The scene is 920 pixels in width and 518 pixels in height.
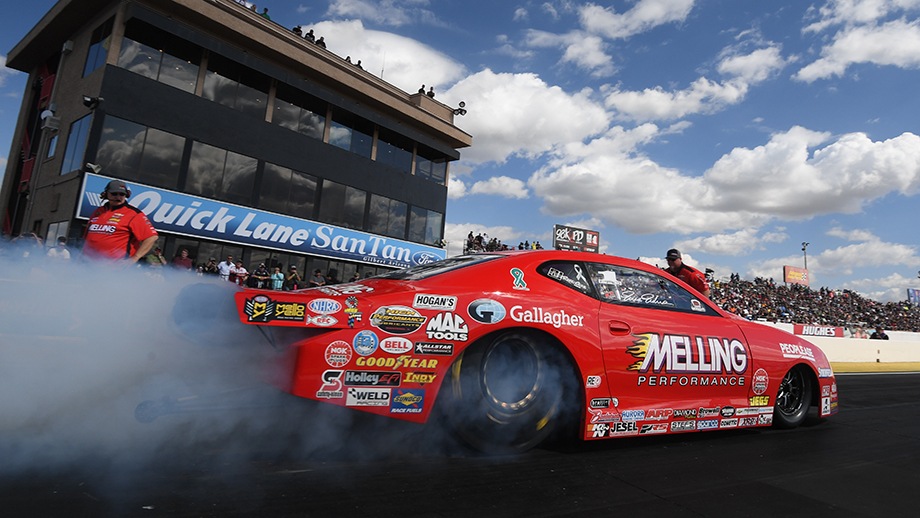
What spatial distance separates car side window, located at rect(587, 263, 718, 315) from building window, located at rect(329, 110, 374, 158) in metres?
16.2

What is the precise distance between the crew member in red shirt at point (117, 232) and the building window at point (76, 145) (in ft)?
35.9

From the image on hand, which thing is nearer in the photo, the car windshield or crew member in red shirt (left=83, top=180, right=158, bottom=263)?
the car windshield

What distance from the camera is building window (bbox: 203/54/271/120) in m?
14.9

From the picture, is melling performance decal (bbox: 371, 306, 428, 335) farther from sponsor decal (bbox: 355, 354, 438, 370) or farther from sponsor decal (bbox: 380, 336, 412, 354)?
sponsor decal (bbox: 355, 354, 438, 370)

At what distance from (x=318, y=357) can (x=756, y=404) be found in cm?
342

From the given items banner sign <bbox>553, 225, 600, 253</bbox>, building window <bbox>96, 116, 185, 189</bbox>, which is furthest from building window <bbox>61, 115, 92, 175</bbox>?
banner sign <bbox>553, 225, 600, 253</bbox>

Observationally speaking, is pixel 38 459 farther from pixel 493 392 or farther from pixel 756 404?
pixel 756 404

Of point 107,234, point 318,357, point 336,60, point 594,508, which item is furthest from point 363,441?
point 336,60

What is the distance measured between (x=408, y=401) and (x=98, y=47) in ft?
53.5

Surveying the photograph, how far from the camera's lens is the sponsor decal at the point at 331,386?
249cm

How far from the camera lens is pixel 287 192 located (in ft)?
53.7

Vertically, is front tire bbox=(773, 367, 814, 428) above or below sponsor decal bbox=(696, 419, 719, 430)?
above

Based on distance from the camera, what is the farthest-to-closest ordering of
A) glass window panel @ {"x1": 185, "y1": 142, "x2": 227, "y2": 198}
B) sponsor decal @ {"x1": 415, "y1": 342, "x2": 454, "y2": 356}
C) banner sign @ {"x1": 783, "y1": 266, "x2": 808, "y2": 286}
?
banner sign @ {"x1": 783, "y1": 266, "x2": 808, "y2": 286} → glass window panel @ {"x1": 185, "y1": 142, "x2": 227, "y2": 198} → sponsor decal @ {"x1": 415, "y1": 342, "x2": 454, "y2": 356}

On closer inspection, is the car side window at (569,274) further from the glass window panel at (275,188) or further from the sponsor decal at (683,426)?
Result: the glass window panel at (275,188)
